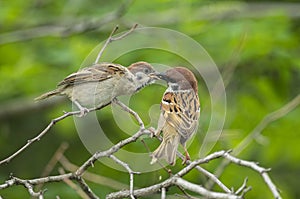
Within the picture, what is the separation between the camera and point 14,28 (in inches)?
323

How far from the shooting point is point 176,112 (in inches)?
132

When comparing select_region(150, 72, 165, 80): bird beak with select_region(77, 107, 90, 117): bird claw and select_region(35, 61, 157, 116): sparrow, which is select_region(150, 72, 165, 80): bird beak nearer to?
select_region(35, 61, 157, 116): sparrow

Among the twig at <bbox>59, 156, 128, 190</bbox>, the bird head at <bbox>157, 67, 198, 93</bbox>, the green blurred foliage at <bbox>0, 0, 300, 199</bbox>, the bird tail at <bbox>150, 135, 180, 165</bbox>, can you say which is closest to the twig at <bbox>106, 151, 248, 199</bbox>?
the bird tail at <bbox>150, 135, 180, 165</bbox>

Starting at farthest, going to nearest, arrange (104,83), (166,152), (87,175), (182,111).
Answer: (87,175) → (182,111) → (104,83) → (166,152)

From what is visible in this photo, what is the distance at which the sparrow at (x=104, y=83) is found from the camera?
3020 millimetres

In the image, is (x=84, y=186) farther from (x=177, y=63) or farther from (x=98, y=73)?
(x=177, y=63)

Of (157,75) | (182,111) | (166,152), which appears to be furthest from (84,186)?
(157,75)

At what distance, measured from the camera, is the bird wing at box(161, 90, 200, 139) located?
10.3 ft

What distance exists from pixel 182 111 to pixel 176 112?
0.14 ft

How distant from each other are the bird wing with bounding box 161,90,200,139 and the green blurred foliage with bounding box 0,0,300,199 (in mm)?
3452

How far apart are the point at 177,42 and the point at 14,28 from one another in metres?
2.01

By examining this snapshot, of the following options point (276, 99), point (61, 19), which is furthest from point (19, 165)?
point (276, 99)

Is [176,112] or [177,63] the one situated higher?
[177,63]

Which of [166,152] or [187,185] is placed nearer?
[187,185]
